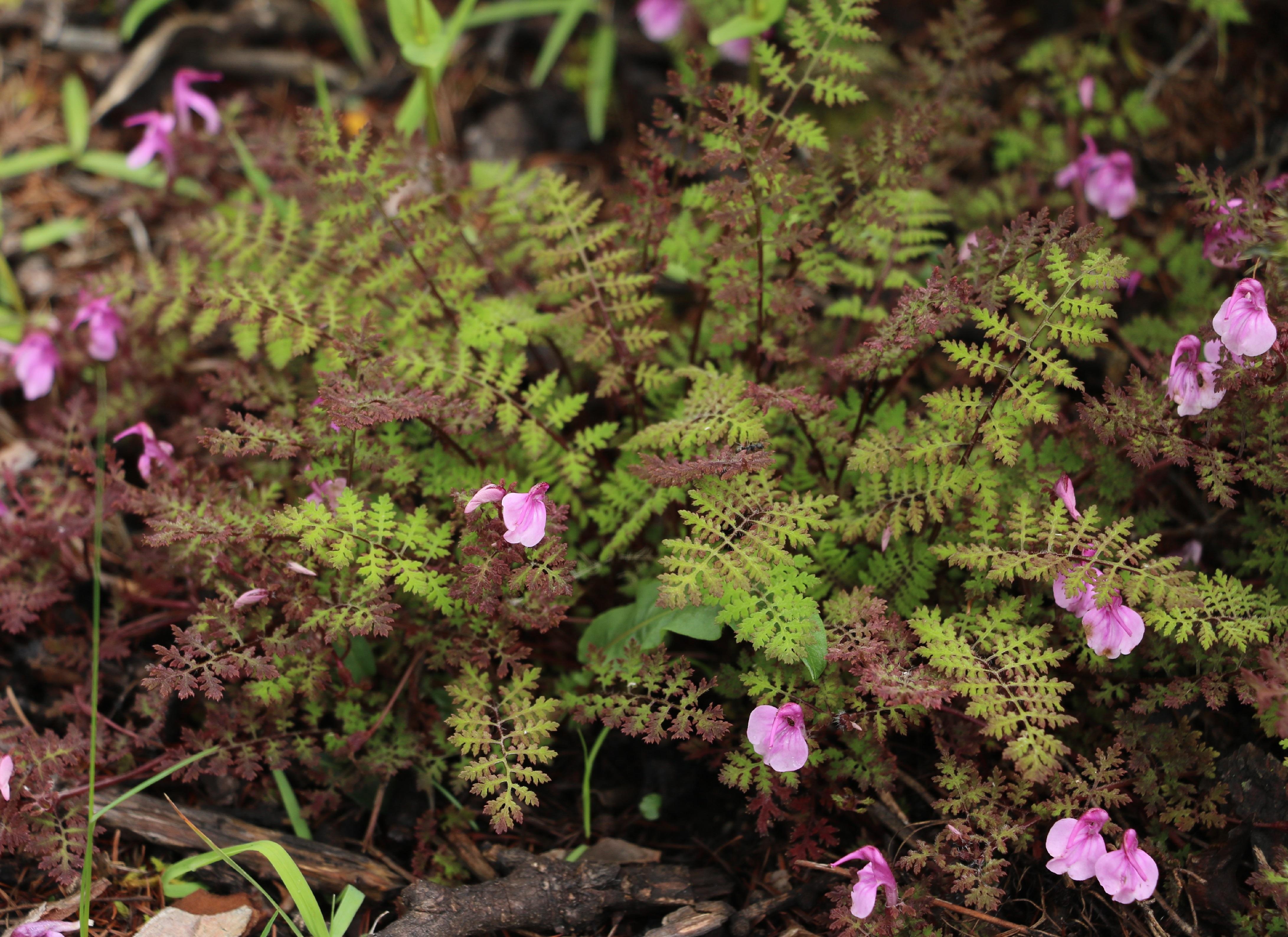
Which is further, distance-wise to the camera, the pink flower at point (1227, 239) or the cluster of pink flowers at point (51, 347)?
the cluster of pink flowers at point (51, 347)

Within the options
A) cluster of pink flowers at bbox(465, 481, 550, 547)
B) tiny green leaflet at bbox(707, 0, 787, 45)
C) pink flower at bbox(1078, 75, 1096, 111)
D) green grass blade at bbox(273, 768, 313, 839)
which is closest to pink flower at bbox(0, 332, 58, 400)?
green grass blade at bbox(273, 768, 313, 839)

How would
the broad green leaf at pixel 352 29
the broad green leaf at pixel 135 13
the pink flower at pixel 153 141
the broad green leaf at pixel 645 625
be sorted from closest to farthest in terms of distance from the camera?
1. the broad green leaf at pixel 645 625
2. the pink flower at pixel 153 141
3. the broad green leaf at pixel 135 13
4. the broad green leaf at pixel 352 29

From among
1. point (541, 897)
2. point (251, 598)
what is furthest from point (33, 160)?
point (541, 897)

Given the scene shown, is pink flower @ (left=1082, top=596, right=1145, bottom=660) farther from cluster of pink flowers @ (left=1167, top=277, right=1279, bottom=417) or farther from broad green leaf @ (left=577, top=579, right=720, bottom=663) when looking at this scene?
broad green leaf @ (left=577, top=579, right=720, bottom=663)

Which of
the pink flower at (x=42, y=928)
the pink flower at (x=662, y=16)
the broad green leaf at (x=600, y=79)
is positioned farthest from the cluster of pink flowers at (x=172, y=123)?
the pink flower at (x=42, y=928)

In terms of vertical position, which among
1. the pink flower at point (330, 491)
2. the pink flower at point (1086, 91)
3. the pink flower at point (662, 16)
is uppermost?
the pink flower at point (662, 16)

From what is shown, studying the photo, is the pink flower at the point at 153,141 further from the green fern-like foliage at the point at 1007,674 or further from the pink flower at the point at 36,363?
the green fern-like foliage at the point at 1007,674
